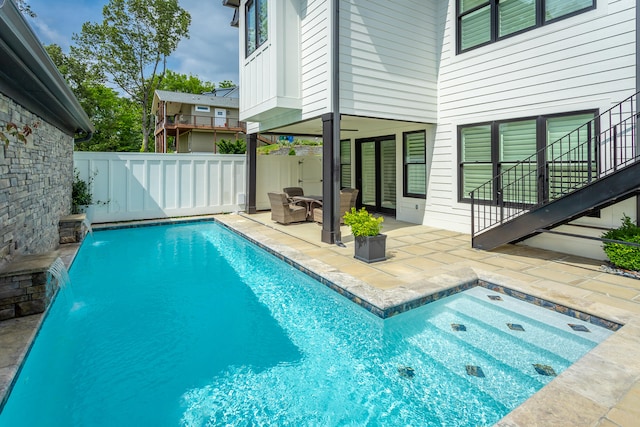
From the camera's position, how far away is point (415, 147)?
8.77m

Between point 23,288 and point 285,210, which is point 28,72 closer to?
point 23,288

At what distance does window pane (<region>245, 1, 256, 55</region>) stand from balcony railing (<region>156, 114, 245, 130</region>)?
57.9 feet

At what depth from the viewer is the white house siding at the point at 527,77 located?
17.2ft

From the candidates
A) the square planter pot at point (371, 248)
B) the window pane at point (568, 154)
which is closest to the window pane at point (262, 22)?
the square planter pot at point (371, 248)

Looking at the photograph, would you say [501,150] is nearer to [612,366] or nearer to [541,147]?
[541,147]

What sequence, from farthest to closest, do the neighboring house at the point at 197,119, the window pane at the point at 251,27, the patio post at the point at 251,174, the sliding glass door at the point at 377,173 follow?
the neighboring house at the point at 197,119 < the patio post at the point at 251,174 < the sliding glass door at the point at 377,173 < the window pane at the point at 251,27

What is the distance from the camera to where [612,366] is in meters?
2.60

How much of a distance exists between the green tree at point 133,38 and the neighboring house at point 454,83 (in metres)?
20.4

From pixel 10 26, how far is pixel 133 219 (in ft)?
26.5

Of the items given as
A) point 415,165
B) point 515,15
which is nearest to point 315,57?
point 415,165

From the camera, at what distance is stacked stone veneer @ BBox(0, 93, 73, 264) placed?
12.9 feet

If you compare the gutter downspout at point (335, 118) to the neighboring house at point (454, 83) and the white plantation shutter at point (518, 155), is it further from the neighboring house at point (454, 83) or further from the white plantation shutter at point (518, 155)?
the white plantation shutter at point (518, 155)

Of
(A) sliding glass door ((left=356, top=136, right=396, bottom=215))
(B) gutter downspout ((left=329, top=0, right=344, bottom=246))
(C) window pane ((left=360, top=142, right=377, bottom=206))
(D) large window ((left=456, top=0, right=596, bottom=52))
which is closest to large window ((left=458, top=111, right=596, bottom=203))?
(D) large window ((left=456, top=0, right=596, bottom=52))

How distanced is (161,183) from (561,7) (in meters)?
9.95
